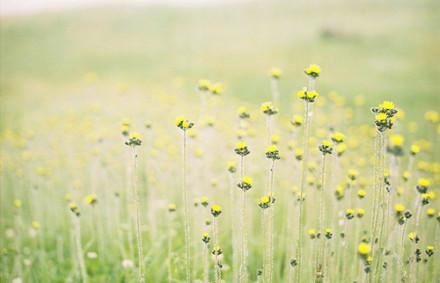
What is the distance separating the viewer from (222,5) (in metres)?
32.0

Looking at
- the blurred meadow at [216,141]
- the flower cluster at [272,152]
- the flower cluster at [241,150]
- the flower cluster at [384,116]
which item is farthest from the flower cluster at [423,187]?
the flower cluster at [241,150]

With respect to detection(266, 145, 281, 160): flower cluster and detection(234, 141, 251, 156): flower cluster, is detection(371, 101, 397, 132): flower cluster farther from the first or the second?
detection(234, 141, 251, 156): flower cluster

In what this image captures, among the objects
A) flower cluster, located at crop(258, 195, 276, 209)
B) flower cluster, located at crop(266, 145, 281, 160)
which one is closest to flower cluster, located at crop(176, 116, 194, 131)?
flower cluster, located at crop(266, 145, 281, 160)

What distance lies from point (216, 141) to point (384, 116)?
4810mm

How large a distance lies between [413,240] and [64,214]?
502cm

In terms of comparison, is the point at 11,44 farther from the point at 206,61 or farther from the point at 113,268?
the point at 113,268

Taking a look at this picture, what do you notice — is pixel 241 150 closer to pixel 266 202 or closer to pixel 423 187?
pixel 266 202

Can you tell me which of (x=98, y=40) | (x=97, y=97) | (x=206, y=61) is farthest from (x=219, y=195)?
(x=98, y=40)

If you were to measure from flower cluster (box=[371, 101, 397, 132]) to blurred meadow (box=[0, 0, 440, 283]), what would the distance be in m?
0.12

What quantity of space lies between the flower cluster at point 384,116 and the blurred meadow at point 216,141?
12cm

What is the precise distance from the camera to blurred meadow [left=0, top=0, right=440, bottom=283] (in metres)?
3.46

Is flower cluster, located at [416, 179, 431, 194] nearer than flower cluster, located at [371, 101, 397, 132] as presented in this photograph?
No

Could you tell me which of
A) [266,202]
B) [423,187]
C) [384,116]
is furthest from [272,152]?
[423,187]

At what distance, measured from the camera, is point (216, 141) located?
7.23 m
